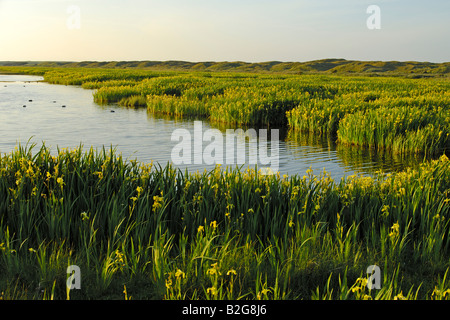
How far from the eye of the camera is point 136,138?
21.3 metres

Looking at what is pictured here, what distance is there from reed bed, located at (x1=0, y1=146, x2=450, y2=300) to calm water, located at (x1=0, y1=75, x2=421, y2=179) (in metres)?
3.32

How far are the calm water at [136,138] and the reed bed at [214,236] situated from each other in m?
3.32

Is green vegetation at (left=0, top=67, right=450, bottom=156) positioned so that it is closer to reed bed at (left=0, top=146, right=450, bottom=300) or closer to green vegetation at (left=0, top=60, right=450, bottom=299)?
green vegetation at (left=0, top=60, right=450, bottom=299)

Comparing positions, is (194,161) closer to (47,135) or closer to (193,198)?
(193,198)

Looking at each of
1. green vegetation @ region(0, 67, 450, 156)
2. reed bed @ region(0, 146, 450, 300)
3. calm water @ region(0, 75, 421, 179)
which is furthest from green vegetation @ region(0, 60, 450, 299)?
green vegetation @ region(0, 67, 450, 156)

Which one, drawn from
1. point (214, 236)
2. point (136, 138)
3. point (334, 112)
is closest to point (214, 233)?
point (214, 236)

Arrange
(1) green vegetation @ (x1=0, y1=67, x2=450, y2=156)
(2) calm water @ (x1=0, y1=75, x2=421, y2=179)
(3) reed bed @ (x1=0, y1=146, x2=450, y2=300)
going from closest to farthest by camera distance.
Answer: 1. (3) reed bed @ (x1=0, y1=146, x2=450, y2=300)
2. (2) calm water @ (x1=0, y1=75, x2=421, y2=179)
3. (1) green vegetation @ (x1=0, y1=67, x2=450, y2=156)

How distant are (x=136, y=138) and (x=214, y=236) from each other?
16.1m

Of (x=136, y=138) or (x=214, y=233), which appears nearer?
(x=214, y=233)

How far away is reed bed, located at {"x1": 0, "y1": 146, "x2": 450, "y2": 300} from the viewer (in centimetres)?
521

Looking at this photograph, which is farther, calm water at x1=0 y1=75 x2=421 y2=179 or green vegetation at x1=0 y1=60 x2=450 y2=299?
calm water at x1=0 y1=75 x2=421 y2=179

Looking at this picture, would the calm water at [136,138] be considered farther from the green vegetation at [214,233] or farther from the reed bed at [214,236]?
the reed bed at [214,236]

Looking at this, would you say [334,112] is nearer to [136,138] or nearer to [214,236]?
[136,138]
